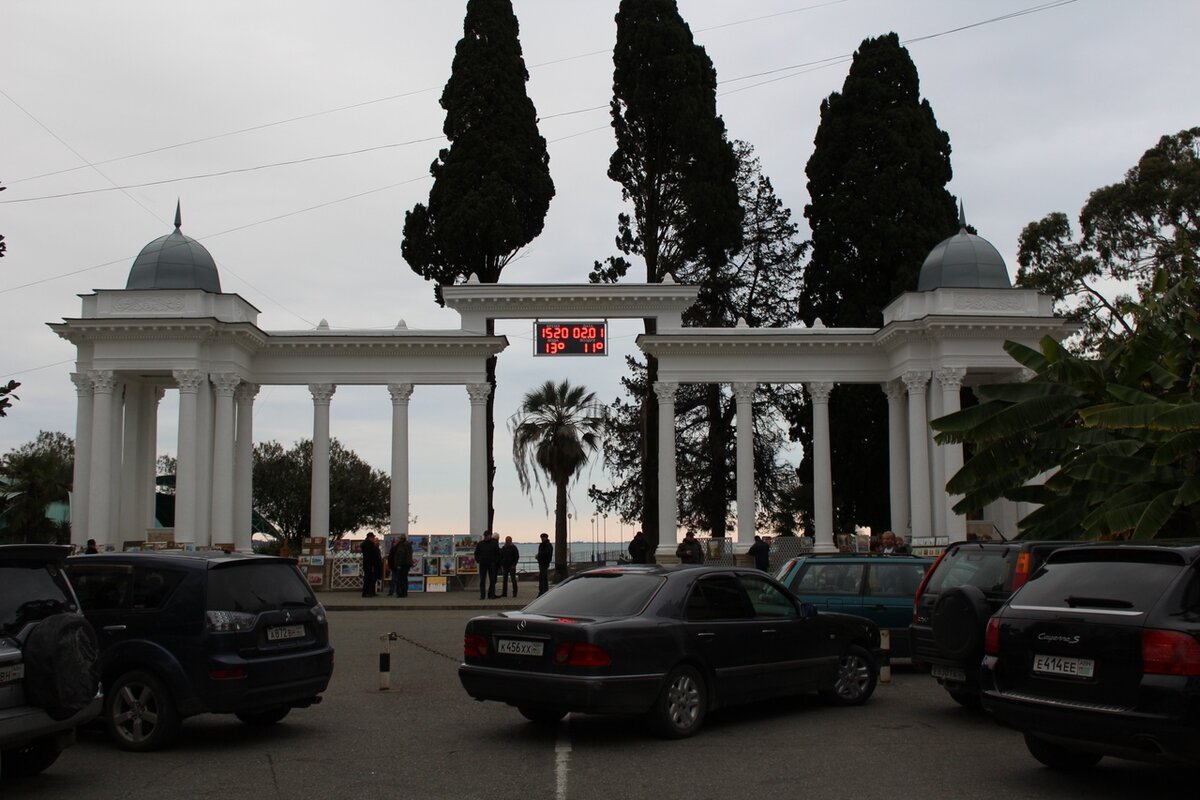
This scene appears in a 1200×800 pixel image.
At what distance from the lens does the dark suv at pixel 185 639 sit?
31.4 feet

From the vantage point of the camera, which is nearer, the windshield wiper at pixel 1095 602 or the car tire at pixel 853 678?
the windshield wiper at pixel 1095 602

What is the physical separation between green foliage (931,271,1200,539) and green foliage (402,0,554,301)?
23.8 meters

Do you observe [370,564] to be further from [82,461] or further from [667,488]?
[82,461]

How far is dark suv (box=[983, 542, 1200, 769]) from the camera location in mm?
7230

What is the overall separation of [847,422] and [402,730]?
3184cm

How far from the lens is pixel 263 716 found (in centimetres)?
1098

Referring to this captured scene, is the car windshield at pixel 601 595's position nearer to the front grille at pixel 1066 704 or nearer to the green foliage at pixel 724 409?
the front grille at pixel 1066 704

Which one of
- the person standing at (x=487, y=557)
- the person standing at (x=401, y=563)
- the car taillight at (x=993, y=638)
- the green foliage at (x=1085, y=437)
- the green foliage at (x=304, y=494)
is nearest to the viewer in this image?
the car taillight at (x=993, y=638)

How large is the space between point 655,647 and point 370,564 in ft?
68.7

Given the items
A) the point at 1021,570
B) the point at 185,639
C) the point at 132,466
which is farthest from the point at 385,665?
the point at 132,466

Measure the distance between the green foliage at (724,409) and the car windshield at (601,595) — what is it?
3374 centimetres

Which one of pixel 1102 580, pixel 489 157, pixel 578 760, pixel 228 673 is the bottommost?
pixel 578 760

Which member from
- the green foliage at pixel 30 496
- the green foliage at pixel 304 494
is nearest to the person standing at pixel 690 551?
the green foliage at pixel 30 496

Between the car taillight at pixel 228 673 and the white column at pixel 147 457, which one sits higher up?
the white column at pixel 147 457
